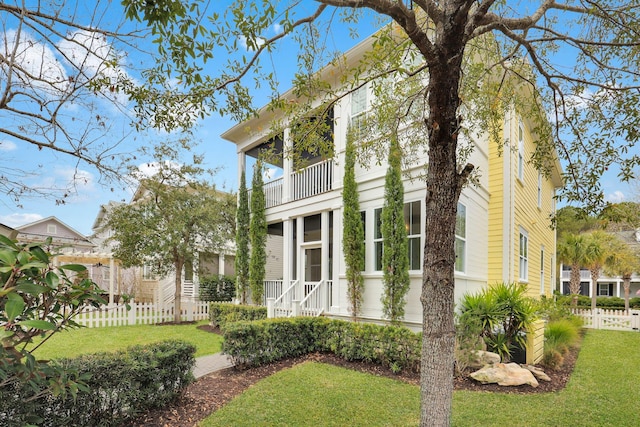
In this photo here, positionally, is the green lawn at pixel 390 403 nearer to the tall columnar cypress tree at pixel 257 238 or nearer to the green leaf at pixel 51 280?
the green leaf at pixel 51 280

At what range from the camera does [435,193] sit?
341 centimetres

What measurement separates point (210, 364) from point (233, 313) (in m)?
4.32

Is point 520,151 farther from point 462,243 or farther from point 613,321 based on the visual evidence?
point 613,321

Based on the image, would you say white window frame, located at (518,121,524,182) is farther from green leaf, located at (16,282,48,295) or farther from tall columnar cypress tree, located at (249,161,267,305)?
green leaf, located at (16,282,48,295)

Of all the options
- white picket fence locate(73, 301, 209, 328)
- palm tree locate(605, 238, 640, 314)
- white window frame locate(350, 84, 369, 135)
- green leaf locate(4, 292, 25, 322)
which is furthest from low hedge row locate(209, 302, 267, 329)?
palm tree locate(605, 238, 640, 314)

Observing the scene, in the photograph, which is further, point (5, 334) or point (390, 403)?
point (390, 403)

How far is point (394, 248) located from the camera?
327 inches

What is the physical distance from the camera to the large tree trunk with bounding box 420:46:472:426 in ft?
10.5

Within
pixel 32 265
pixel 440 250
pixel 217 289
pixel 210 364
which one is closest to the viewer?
pixel 32 265

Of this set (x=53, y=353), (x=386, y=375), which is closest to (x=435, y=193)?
(x=386, y=375)

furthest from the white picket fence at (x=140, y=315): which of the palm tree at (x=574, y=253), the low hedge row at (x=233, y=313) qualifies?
the palm tree at (x=574, y=253)

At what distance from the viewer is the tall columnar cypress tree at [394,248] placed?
812 cm

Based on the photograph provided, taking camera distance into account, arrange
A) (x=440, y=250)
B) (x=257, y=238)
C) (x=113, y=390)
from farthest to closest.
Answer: (x=257, y=238) → (x=113, y=390) → (x=440, y=250)

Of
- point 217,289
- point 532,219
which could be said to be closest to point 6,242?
point 532,219
